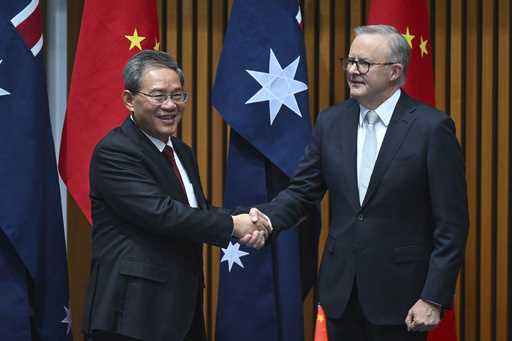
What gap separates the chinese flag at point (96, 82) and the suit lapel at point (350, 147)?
3.68 ft

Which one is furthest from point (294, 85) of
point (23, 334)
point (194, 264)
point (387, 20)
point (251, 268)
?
point (23, 334)

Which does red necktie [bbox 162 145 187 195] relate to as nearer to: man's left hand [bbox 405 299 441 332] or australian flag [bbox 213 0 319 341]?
australian flag [bbox 213 0 319 341]

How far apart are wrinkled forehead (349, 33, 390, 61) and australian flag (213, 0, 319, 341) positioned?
0.87m

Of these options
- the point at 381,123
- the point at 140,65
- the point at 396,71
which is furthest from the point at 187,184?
the point at 396,71

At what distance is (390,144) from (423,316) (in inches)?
21.5

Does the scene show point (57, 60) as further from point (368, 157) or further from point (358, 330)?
point (358, 330)

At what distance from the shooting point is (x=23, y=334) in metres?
3.66

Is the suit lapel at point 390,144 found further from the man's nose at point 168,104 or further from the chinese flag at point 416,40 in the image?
the chinese flag at point 416,40

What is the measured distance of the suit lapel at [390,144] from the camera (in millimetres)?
2844

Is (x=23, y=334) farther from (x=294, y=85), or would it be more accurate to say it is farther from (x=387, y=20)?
(x=387, y=20)

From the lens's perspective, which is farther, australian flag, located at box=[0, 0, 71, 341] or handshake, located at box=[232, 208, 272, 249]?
australian flag, located at box=[0, 0, 71, 341]

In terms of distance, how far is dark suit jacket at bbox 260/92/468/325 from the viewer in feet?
9.13

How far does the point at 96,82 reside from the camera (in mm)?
3758

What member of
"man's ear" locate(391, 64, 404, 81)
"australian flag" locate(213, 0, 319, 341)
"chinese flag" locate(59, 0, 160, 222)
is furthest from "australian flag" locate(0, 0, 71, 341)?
"man's ear" locate(391, 64, 404, 81)
